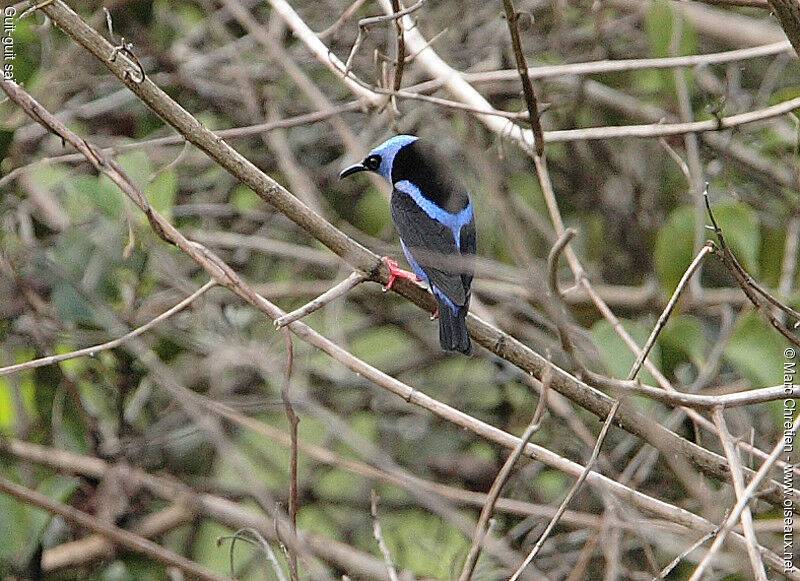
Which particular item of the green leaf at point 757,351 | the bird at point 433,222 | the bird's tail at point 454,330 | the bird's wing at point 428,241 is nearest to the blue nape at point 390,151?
the bird at point 433,222

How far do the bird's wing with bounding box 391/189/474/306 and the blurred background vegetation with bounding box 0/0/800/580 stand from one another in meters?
0.46

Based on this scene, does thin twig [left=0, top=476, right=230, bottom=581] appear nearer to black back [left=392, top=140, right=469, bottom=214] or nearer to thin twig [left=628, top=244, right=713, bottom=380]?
black back [left=392, top=140, right=469, bottom=214]

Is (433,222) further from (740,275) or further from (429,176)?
(740,275)

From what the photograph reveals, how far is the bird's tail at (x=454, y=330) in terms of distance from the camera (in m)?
2.68

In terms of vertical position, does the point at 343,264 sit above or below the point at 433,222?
below

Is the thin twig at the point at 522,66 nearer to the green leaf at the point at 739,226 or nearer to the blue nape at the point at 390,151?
the green leaf at the point at 739,226

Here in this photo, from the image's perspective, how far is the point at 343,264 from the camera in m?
4.43

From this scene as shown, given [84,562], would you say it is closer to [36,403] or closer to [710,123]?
[36,403]

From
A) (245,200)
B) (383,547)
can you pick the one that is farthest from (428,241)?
(245,200)

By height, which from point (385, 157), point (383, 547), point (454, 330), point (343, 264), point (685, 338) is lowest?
point (343, 264)

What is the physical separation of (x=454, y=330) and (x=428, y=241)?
0.57 metres

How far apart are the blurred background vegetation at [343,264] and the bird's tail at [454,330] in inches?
31.1

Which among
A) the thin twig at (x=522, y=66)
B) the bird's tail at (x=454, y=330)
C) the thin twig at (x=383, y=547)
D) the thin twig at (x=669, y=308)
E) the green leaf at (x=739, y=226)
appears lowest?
the thin twig at (x=383, y=547)

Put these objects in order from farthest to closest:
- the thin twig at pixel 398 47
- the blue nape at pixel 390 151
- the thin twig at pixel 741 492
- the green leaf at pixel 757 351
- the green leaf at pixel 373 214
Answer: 1. the green leaf at pixel 373 214
2. the blue nape at pixel 390 151
3. the green leaf at pixel 757 351
4. the thin twig at pixel 398 47
5. the thin twig at pixel 741 492
